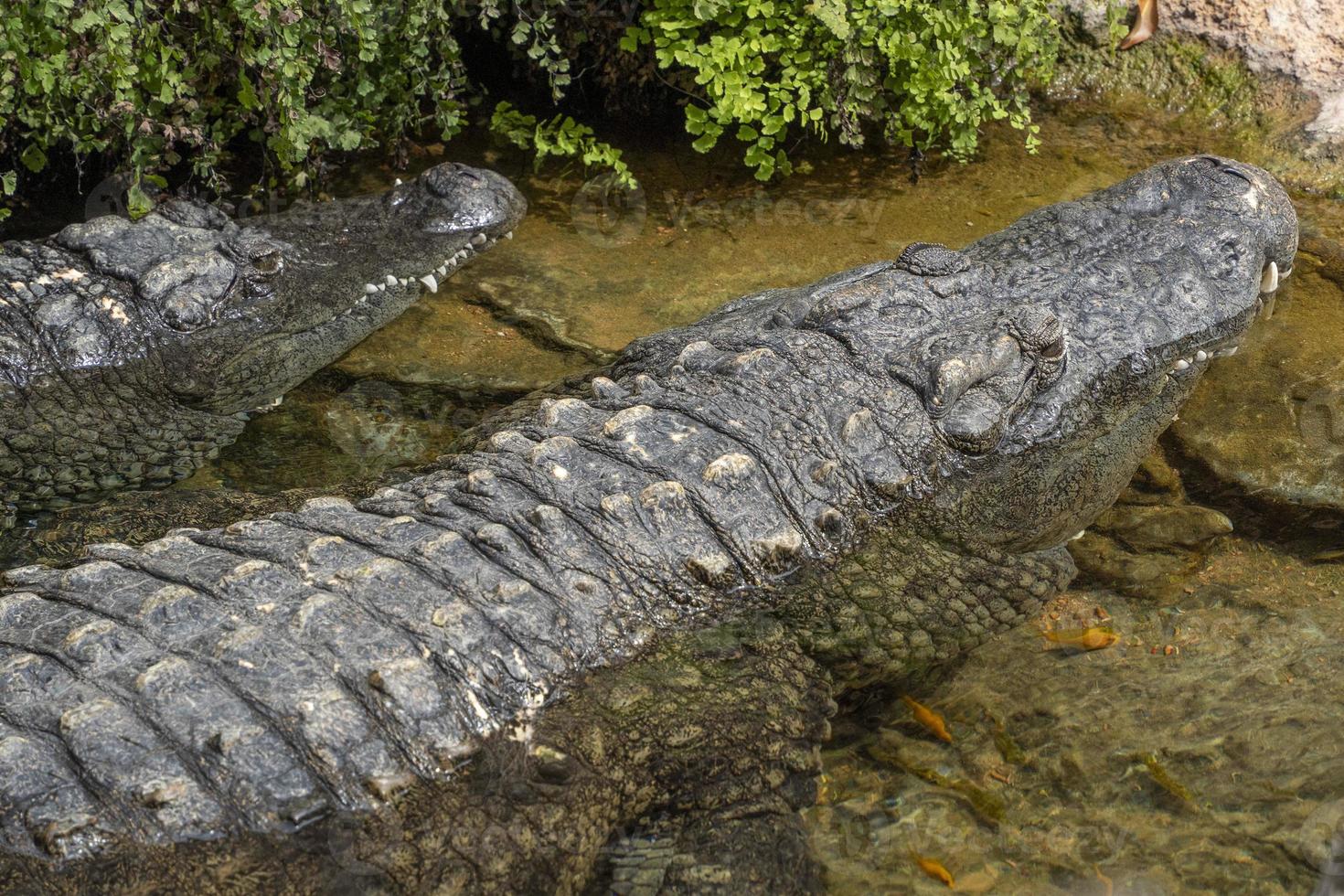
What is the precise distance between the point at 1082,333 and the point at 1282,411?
81cm

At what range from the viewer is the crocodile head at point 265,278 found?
14.4 ft

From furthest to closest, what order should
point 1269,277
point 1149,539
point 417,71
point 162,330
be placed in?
point 417,71 → point 162,330 → point 1269,277 → point 1149,539

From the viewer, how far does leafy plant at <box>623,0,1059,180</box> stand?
188 inches

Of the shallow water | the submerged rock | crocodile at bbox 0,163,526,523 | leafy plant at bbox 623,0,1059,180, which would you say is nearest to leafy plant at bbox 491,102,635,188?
the shallow water

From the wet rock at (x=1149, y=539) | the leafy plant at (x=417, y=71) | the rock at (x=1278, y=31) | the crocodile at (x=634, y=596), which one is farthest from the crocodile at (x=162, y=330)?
the rock at (x=1278, y=31)

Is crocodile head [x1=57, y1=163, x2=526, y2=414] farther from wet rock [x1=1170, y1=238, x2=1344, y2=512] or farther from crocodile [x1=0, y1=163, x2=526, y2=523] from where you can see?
wet rock [x1=1170, y1=238, x2=1344, y2=512]

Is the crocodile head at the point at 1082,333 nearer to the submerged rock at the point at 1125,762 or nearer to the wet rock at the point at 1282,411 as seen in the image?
the wet rock at the point at 1282,411

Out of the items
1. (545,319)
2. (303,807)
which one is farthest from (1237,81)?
(303,807)

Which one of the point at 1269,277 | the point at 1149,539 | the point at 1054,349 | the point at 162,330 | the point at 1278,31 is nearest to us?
the point at 1054,349

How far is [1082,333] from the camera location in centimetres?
363

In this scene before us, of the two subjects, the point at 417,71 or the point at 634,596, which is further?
the point at 417,71

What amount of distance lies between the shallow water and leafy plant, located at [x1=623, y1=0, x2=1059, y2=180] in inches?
11.6

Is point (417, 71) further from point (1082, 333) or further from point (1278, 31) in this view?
point (1278, 31)

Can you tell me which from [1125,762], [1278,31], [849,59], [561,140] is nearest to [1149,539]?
[1125,762]
